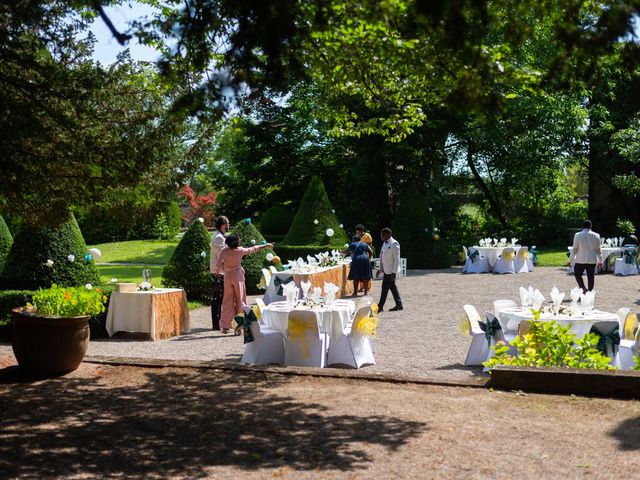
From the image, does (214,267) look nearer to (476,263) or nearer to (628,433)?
(628,433)

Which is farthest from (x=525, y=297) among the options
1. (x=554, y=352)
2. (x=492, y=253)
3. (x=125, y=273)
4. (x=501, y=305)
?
(x=125, y=273)

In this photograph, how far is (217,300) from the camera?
13.3 meters

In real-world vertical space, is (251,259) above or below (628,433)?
above

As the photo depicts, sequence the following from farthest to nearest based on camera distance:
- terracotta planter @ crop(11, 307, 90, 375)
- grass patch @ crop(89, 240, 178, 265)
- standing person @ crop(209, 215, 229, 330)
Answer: grass patch @ crop(89, 240, 178, 265), standing person @ crop(209, 215, 229, 330), terracotta planter @ crop(11, 307, 90, 375)

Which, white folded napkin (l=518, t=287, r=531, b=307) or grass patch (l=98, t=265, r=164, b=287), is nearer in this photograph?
white folded napkin (l=518, t=287, r=531, b=307)


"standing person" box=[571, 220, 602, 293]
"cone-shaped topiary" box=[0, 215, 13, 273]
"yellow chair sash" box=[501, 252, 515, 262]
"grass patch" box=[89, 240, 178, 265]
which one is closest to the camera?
"cone-shaped topiary" box=[0, 215, 13, 273]

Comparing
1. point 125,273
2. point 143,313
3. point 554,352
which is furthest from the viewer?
point 125,273

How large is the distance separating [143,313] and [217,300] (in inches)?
53.2

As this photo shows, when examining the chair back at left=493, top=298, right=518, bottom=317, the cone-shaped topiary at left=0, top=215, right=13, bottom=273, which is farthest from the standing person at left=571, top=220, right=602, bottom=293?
the cone-shaped topiary at left=0, top=215, right=13, bottom=273

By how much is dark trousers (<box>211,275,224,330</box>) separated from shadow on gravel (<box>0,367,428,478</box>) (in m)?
4.58

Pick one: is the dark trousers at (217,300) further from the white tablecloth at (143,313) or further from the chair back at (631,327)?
the chair back at (631,327)

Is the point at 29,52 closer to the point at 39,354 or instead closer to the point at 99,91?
the point at 99,91

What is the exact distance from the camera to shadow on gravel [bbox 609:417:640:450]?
602cm

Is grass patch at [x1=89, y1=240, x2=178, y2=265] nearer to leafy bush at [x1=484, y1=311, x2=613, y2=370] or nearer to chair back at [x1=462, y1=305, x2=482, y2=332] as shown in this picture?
chair back at [x1=462, y1=305, x2=482, y2=332]
